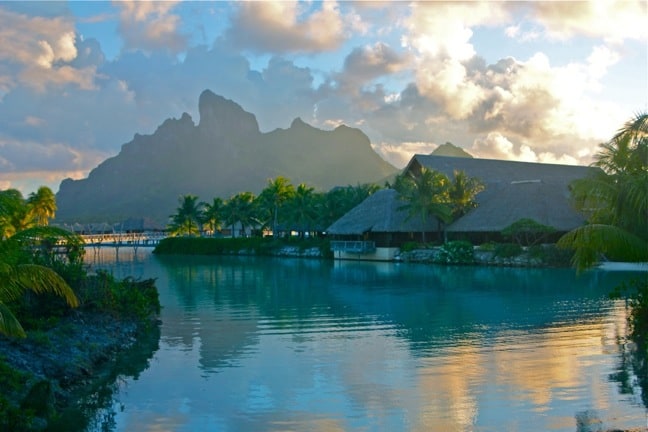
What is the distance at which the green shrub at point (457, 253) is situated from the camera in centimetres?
3966

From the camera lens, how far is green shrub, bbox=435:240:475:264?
39656 millimetres

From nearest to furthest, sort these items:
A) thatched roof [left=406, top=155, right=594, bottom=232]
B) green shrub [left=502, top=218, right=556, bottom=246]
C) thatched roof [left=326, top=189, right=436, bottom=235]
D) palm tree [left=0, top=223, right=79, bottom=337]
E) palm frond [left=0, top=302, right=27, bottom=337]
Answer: palm frond [left=0, top=302, right=27, bottom=337], palm tree [left=0, top=223, right=79, bottom=337], green shrub [left=502, top=218, right=556, bottom=246], thatched roof [left=406, top=155, right=594, bottom=232], thatched roof [left=326, top=189, right=436, bottom=235]

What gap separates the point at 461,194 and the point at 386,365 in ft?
116

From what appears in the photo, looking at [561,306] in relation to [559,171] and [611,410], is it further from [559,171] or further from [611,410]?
[559,171]

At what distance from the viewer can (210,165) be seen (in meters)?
151

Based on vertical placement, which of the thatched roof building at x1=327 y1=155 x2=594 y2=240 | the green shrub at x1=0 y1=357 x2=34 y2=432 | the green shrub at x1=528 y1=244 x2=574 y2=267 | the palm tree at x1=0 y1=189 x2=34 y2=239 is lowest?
the green shrub at x1=0 y1=357 x2=34 y2=432

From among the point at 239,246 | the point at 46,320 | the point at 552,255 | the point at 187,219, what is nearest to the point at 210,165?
the point at 187,219

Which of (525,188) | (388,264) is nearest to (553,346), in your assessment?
(388,264)

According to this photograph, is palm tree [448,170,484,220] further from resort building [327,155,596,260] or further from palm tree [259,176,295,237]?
palm tree [259,176,295,237]

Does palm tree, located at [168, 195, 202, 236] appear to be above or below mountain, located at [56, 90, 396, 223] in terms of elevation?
below

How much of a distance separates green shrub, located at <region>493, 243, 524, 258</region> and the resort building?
319 cm

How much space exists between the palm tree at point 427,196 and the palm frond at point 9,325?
36104 mm

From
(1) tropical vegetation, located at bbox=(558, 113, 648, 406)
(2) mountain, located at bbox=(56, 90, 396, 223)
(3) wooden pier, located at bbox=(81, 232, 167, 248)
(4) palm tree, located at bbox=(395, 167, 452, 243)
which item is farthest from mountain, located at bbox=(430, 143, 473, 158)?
(1) tropical vegetation, located at bbox=(558, 113, 648, 406)

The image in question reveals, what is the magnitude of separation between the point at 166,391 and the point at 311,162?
155154 millimetres
